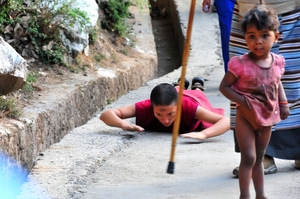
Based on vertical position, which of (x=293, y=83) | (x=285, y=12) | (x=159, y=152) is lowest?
(x=159, y=152)

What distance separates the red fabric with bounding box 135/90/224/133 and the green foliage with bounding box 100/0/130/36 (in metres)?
4.32

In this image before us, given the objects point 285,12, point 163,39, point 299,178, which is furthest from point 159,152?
point 163,39

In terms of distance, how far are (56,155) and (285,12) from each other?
2.04 meters

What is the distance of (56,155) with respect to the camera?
5.51 m

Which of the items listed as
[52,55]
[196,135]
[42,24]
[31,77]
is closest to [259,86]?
[196,135]

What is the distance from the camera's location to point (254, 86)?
4.08 metres

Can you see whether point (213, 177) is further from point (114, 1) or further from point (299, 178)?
point (114, 1)

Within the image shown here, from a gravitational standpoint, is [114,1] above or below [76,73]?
above

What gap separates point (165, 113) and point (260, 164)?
186cm

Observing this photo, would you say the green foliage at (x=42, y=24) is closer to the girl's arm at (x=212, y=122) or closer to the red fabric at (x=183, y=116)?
the red fabric at (x=183, y=116)

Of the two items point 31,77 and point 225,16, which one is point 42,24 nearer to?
point 31,77

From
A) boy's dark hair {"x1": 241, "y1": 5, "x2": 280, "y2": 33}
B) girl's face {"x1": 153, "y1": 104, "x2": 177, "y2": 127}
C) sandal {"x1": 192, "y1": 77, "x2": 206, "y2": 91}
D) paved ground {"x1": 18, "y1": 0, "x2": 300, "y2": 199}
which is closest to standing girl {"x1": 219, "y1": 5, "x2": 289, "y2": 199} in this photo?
boy's dark hair {"x1": 241, "y1": 5, "x2": 280, "y2": 33}

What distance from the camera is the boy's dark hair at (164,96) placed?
5879 millimetres

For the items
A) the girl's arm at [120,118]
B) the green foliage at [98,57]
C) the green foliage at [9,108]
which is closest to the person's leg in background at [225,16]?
the girl's arm at [120,118]
